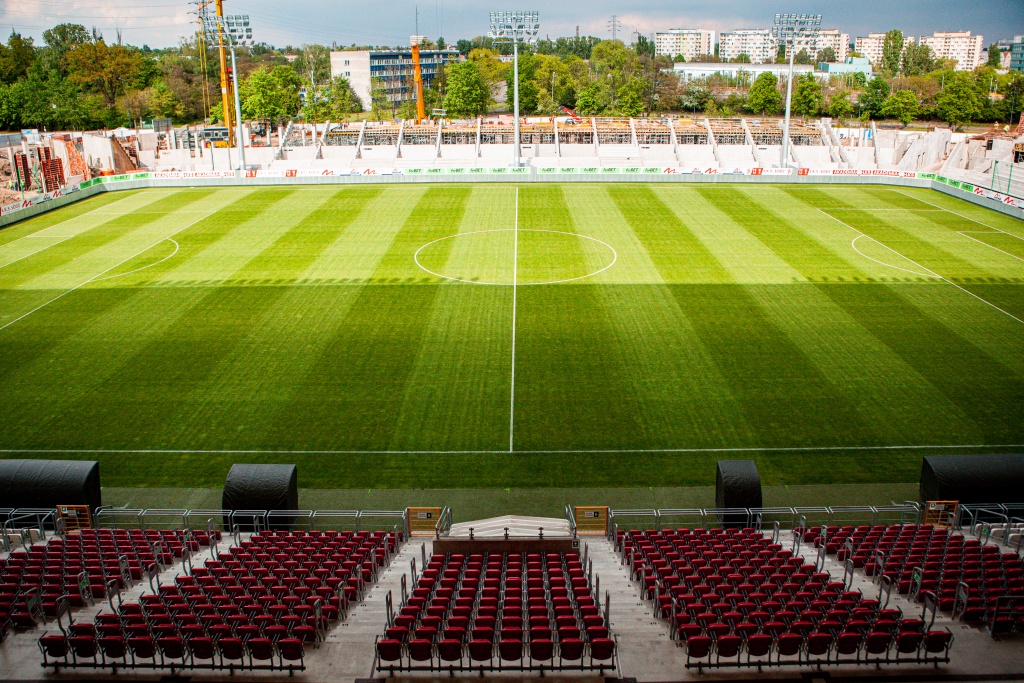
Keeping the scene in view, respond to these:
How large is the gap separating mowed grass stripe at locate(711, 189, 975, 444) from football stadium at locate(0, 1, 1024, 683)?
0.15 metres

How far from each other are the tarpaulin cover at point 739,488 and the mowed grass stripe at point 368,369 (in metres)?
8.96

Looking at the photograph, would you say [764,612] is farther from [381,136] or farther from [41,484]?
[381,136]

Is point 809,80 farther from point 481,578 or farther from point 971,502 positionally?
point 481,578

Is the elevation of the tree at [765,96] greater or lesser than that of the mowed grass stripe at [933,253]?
greater

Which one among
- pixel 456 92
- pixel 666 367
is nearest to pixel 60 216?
pixel 666 367

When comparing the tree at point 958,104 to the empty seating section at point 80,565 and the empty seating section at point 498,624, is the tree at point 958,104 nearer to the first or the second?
the empty seating section at point 498,624

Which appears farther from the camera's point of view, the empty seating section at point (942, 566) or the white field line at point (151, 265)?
the white field line at point (151, 265)

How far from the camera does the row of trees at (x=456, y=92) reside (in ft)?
326

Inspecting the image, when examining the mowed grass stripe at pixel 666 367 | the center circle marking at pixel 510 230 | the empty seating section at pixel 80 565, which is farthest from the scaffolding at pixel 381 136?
the empty seating section at pixel 80 565

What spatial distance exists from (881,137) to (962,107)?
2996cm

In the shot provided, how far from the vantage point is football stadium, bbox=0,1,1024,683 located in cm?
1158

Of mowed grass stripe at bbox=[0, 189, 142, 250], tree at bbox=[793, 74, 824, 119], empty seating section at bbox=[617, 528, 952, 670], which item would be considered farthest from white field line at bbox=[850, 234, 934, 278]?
tree at bbox=[793, 74, 824, 119]

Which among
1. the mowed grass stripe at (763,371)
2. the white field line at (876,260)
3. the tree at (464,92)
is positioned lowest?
the mowed grass stripe at (763,371)

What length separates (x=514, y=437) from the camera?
22.2 meters
